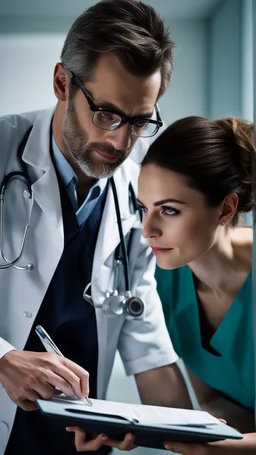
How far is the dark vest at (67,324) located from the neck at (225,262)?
34 centimetres

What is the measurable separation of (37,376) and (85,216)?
1.72 ft

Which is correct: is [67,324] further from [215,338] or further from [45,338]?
[215,338]

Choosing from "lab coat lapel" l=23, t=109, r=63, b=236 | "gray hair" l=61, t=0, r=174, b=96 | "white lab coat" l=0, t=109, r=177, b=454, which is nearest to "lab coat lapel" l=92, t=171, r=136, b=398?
"white lab coat" l=0, t=109, r=177, b=454

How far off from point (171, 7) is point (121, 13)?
278 millimetres

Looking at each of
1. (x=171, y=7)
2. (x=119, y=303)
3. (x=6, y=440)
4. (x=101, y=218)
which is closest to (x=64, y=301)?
(x=119, y=303)

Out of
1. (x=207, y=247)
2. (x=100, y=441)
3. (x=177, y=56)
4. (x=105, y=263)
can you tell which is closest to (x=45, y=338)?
(x=100, y=441)

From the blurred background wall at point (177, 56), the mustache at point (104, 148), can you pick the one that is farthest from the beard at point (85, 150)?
the blurred background wall at point (177, 56)

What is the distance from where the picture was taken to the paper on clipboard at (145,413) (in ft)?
A: 3.67

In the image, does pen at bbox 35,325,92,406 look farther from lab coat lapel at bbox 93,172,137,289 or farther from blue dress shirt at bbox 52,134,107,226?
blue dress shirt at bbox 52,134,107,226

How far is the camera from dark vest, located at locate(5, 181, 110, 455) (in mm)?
1484

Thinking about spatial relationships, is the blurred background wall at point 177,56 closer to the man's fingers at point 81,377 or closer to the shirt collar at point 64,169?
the shirt collar at point 64,169

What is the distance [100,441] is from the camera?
4.04 ft

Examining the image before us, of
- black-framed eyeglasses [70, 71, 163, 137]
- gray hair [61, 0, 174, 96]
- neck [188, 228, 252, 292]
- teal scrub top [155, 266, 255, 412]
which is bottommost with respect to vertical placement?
teal scrub top [155, 266, 255, 412]

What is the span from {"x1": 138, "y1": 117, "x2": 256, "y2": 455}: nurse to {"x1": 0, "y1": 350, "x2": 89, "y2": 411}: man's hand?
0.48 m
